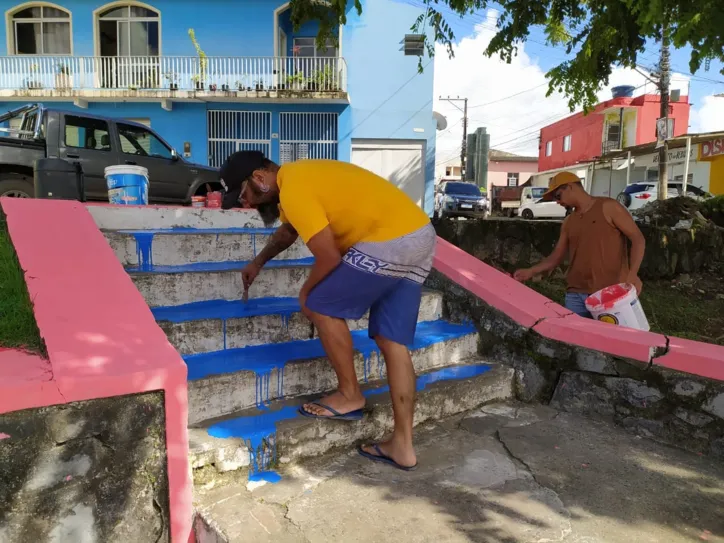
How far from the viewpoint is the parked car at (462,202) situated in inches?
659

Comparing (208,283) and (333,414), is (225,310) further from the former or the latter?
(333,414)

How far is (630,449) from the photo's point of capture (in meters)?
2.69

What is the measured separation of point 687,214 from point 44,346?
28.3 ft

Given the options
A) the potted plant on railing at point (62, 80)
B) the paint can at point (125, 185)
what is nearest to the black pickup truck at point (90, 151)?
the paint can at point (125, 185)

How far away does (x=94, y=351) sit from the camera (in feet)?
6.02

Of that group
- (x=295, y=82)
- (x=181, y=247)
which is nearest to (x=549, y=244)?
(x=181, y=247)

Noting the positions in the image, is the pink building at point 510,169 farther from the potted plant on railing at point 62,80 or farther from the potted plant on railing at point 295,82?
the potted plant on railing at point 62,80

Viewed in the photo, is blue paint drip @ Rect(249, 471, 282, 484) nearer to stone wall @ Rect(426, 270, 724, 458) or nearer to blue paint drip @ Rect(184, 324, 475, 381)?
blue paint drip @ Rect(184, 324, 475, 381)

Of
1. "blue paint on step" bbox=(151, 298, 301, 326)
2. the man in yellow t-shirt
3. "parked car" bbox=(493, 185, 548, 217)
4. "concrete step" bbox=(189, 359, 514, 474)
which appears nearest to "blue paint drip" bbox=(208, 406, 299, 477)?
"concrete step" bbox=(189, 359, 514, 474)

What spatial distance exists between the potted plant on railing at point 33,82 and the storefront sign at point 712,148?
2409 cm

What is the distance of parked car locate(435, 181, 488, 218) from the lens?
16.7 meters

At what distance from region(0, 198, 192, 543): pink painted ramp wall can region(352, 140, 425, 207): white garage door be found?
1405cm

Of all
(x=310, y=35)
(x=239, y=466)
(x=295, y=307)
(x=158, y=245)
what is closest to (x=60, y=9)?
(x=310, y=35)

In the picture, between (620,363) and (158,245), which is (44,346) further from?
(620,363)
